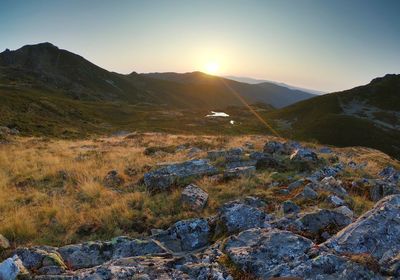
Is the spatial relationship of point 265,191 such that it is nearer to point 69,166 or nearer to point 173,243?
point 173,243

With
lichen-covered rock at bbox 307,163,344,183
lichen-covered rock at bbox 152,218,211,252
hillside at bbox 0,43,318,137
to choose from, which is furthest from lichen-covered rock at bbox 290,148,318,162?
hillside at bbox 0,43,318,137

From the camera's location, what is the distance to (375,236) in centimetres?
675

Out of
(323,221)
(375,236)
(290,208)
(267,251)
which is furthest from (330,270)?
(290,208)

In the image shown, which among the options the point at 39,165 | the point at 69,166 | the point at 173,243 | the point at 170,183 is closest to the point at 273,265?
the point at 173,243

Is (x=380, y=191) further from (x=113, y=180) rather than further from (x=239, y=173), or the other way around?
(x=113, y=180)

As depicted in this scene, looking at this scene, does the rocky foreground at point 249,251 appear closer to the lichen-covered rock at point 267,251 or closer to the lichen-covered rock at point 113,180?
the lichen-covered rock at point 267,251

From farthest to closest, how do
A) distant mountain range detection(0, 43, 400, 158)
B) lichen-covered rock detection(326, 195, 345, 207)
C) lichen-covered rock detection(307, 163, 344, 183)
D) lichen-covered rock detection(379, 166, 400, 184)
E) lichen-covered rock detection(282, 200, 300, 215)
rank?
distant mountain range detection(0, 43, 400, 158), lichen-covered rock detection(379, 166, 400, 184), lichen-covered rock detection(307, 163, 344, 183), lichen-covered rock detection(326, 195, 345, 207), lichen-covered rock detection(282, 200, 300, 215)

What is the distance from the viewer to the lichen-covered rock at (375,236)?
646cm

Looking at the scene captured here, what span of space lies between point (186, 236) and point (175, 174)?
21.6ft

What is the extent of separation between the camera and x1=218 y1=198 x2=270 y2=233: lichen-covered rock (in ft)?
29.0

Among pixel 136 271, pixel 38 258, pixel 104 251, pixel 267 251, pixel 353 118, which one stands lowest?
pixel 104 251

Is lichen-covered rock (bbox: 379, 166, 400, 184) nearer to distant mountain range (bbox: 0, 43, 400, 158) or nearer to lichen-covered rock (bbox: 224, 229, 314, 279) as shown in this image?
lichen-covered rock (bbox: 224, 229, 314, 279)

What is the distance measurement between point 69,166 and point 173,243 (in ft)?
40.3

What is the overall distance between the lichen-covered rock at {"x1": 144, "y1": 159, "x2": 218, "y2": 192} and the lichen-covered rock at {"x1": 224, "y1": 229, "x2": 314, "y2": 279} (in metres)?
6.88
